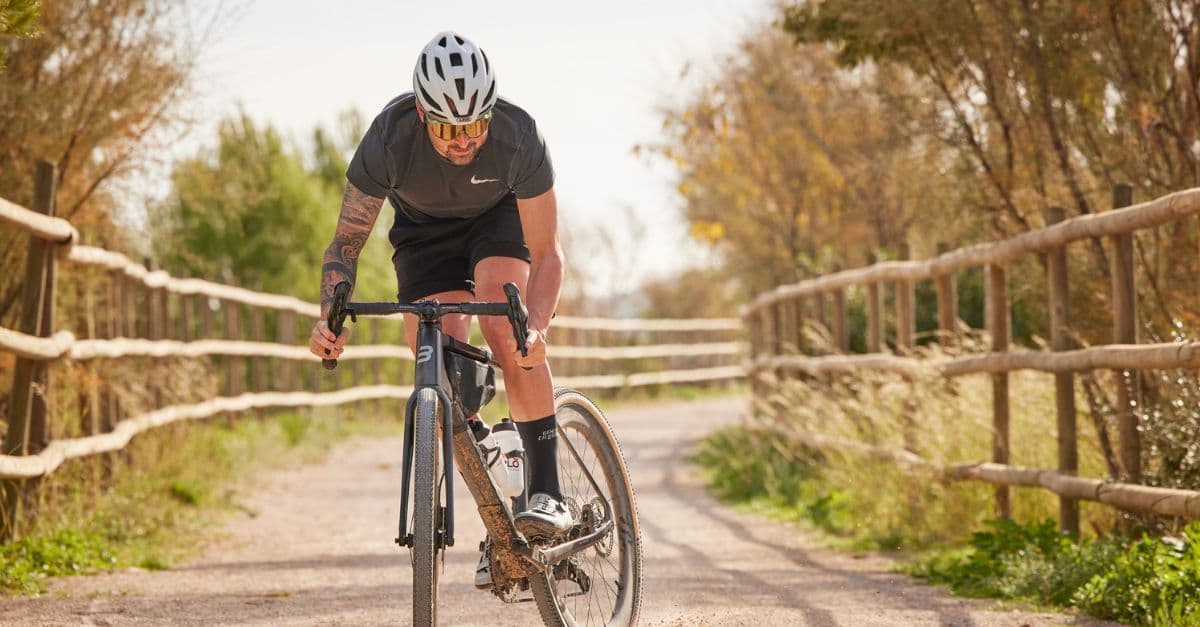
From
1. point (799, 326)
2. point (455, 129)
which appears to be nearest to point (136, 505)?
point (455, 129)

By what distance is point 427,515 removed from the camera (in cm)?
393

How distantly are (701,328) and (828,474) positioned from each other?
2011 cm

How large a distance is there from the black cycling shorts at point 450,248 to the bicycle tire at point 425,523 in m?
0.86

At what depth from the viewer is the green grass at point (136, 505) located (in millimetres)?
6742

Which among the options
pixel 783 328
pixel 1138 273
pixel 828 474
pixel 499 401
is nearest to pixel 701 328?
pixel 499 401

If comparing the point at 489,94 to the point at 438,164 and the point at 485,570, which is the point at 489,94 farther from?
the point at 485,570

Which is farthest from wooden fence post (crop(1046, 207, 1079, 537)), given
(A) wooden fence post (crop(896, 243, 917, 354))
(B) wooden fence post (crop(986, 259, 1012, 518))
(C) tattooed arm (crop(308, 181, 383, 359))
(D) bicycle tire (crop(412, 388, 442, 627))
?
(D) bicycle tire (crop(412, 388, 442, 627))

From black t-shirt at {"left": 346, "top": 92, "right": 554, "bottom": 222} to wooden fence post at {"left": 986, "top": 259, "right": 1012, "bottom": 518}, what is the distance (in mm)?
3723

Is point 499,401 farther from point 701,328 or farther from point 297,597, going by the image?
point 297,597

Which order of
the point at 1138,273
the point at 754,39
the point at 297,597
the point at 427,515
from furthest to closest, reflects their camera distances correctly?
the point at 754,39 < the point at 1138,273 < the point at 297,597 < the point at 427,515

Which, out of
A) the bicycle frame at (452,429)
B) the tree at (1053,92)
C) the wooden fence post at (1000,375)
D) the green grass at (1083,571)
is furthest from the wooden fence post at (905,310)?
the bicycle frame at (452,429)

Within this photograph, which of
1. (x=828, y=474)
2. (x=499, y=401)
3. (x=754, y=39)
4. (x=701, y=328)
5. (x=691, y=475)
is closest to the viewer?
(x=828, y=474)

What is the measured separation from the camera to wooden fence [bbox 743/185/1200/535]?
19.4 ft

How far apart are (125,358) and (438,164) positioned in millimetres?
5326
